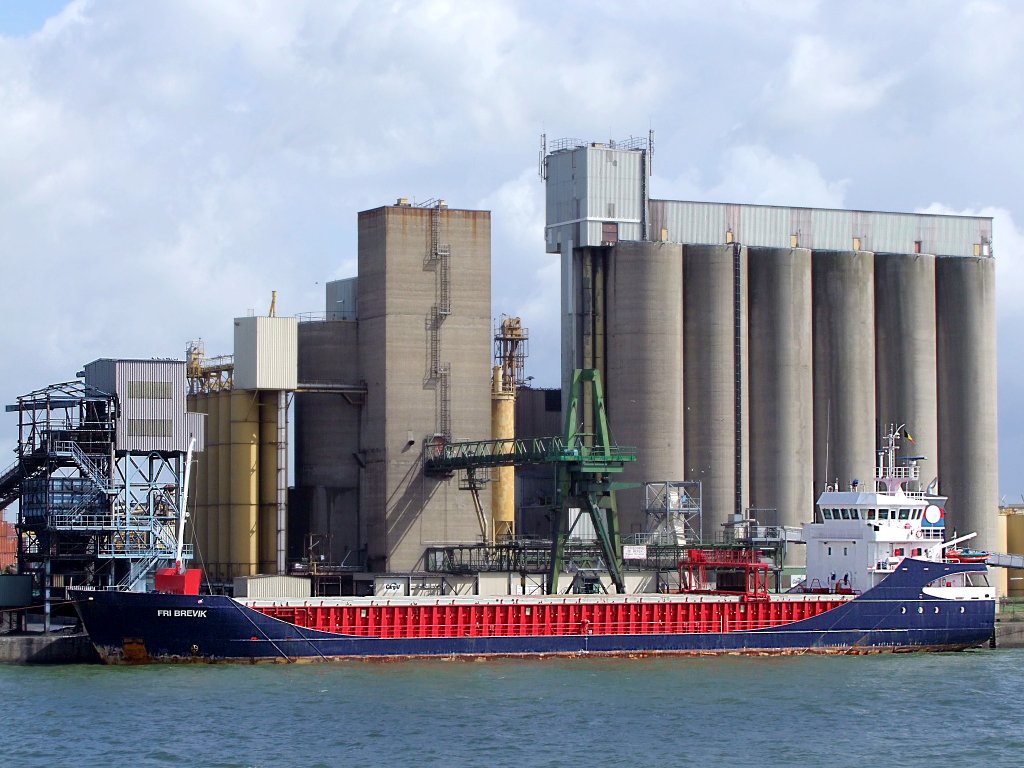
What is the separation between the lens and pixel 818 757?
43625 mm

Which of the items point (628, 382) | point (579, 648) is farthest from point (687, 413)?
point (579, 648)

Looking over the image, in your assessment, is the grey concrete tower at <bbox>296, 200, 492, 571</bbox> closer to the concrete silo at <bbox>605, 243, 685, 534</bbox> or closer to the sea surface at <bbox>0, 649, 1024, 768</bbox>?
the concrete silo at <bbox>605, 243, 685, 534</bbox>

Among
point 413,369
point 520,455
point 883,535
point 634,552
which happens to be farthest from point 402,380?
point 883,535

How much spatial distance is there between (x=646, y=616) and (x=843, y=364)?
32.9 meters

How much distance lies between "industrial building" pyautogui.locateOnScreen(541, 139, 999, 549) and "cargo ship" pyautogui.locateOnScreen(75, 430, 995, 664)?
709 inches

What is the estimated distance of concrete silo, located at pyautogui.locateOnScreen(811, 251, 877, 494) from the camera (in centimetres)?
9262

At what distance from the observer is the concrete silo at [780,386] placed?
9075 centimetres

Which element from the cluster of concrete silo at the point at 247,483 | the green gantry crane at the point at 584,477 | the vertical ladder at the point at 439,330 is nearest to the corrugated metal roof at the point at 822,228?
the vertical ladder at the point at 439,330

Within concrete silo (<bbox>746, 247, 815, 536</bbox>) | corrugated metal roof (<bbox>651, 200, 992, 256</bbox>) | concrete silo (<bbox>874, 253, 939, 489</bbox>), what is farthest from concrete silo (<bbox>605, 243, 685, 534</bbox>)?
concrete silo (<bbox>874, 253, 939, 489</bbox>)

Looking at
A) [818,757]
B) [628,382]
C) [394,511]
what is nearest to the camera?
[818,757]

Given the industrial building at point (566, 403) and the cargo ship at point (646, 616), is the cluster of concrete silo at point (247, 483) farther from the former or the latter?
the cargo ship at point (646, 616)

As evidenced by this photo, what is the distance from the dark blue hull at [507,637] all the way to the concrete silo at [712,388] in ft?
73.3

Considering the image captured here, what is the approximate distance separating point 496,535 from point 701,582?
14.7 metres

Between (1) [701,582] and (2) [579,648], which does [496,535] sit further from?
(2) [579,648]
